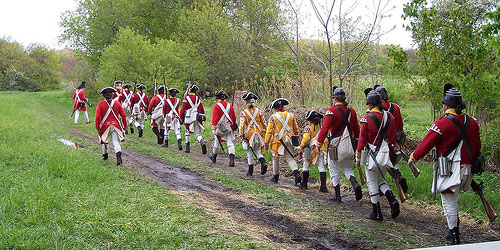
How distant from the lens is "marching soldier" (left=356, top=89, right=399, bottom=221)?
7.03m

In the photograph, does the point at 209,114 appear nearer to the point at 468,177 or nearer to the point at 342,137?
the point at 342,137

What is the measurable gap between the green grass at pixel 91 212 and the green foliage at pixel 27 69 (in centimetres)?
6307

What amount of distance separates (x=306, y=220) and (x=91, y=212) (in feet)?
10.1

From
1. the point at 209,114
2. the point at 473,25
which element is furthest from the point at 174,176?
the point at 209,114

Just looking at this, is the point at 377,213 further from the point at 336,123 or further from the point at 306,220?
the point at 336,123

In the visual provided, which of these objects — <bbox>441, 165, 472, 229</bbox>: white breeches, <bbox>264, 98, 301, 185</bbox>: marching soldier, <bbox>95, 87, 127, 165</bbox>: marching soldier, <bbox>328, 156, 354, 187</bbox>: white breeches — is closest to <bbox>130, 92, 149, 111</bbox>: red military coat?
<bbox>95, 87, 127, 165</bbox>: marching soldier

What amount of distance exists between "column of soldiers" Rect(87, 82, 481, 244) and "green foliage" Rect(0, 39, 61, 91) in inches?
2335

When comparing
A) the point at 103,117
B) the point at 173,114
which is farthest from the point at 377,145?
the point at 173,114

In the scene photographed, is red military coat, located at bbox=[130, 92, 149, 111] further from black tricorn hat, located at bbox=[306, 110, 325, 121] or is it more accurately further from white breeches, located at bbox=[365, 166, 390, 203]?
white breeches, located at bbox=[365, 166, 390, 203]

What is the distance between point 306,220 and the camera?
22.2 ft

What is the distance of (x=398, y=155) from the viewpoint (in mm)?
7391

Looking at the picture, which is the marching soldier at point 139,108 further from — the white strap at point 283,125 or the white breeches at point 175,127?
the white strap at point 283,125

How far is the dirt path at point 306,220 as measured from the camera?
233 inches

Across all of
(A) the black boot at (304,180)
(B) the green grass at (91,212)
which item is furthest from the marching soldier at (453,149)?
(A) the black boot at (304,180)
